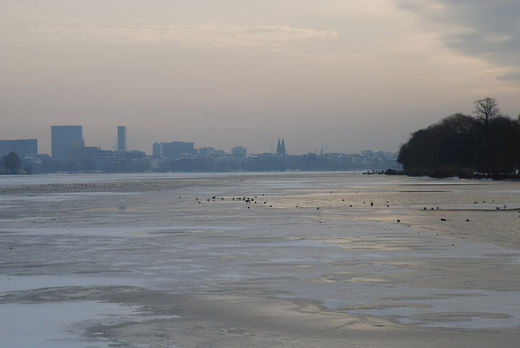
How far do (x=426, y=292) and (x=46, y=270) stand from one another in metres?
9.03

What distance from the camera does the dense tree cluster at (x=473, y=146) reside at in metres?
105

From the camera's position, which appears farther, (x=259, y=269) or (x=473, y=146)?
(x=473, y=146)

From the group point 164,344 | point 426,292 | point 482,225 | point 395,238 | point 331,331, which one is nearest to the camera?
point 164,344

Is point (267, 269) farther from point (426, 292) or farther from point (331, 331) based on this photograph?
point (331, 331)

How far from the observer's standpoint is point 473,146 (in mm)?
127562

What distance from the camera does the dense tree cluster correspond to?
343ft

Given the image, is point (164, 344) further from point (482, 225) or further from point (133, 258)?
point (482, 225)

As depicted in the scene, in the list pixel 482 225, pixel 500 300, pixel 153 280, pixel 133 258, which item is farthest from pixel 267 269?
pixel 482 225

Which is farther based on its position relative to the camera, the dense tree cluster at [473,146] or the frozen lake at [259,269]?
the dense tree cluster at [473,146]

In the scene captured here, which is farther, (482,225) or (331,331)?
(482,225)

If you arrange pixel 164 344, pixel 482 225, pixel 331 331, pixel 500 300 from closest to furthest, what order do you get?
pixel 164 344
pixel 331 331
pixel 500 300
pixel 482 225

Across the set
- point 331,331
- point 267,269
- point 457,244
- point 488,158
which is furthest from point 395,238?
point 488,158

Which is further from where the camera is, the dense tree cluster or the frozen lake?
the dense tree cluster

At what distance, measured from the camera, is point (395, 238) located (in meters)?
24.5
